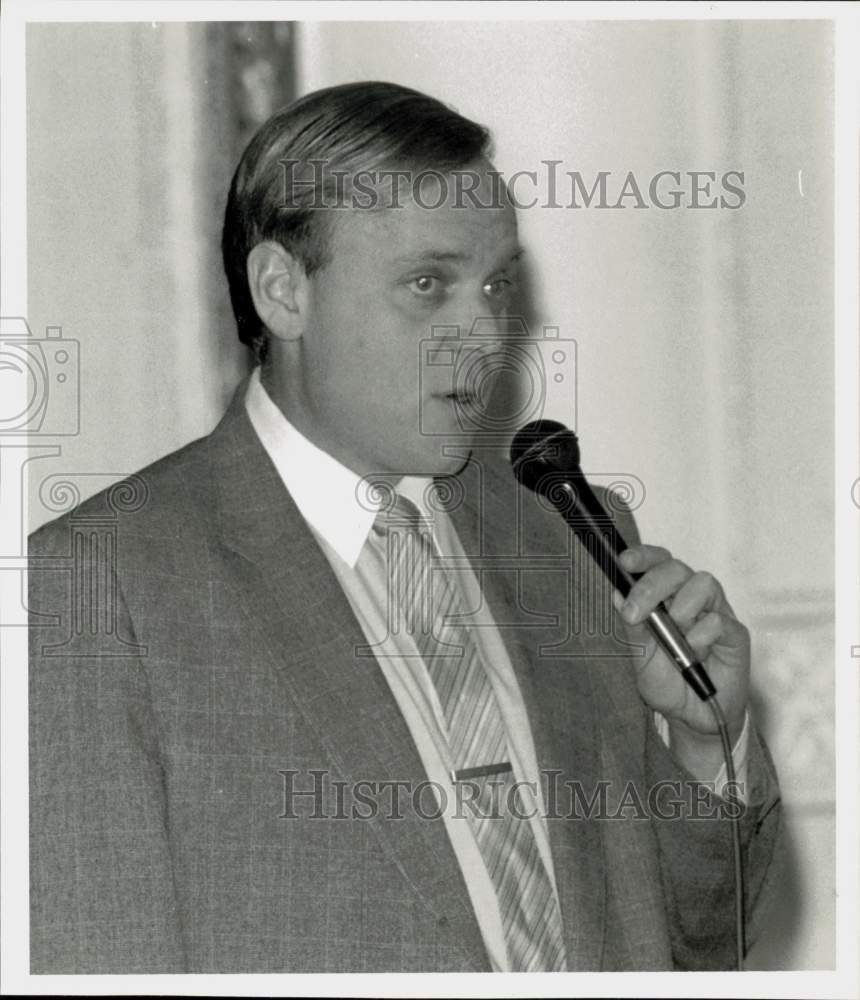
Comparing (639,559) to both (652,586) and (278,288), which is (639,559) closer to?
(652,586)

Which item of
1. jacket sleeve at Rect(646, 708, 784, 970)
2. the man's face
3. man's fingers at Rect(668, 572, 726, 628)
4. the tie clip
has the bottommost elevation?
jacket sleeve at Rect(646, 708, 784, 970)

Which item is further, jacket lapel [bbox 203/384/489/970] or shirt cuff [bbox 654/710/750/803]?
shirt cuff [bbox 654/710/750/803]

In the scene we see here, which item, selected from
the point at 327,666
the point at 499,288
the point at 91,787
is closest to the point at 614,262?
the point at 499,288

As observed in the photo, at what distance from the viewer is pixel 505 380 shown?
166 cm

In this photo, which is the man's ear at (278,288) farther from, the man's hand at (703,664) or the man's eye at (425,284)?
the man's hand at (703,664)

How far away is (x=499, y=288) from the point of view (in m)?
1.63

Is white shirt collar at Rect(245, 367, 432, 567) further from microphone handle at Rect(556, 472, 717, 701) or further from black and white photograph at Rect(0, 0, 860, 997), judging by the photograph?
microphone handle at Rect(556, 472, 717, 701)

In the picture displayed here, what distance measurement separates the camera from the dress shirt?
157 cm

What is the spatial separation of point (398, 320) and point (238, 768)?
0.53 metres

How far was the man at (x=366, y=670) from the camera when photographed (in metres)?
1.53

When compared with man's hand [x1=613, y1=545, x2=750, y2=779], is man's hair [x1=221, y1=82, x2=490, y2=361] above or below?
above

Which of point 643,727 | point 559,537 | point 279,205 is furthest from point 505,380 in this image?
point 643,727

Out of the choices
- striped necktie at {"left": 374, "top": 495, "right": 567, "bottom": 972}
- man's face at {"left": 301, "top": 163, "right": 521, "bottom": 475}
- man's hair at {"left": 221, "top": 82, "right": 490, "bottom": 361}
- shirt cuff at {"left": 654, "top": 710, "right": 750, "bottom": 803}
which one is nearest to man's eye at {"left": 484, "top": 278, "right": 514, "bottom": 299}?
man's face at {"left": 301, "top": 163, "right": 521, "bottom": 475}

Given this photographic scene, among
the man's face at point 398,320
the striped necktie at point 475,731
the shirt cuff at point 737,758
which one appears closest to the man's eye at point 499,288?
the man's face at point 398,320
